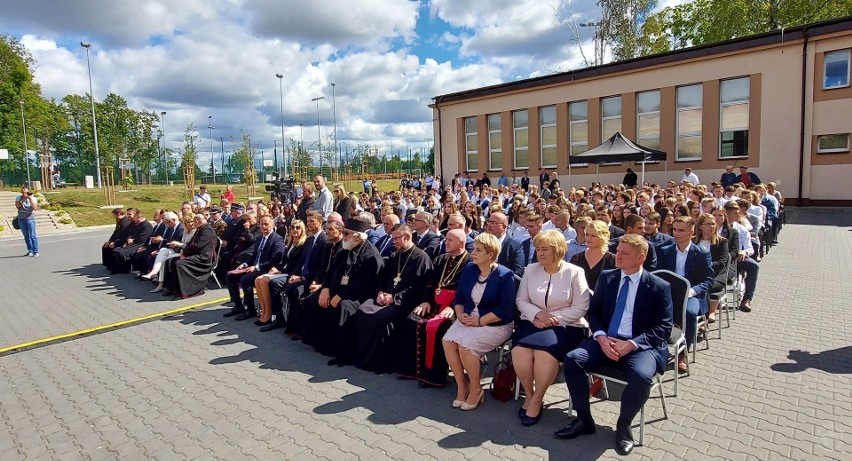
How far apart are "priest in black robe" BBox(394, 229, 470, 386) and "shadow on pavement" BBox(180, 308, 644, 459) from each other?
5.7 inches

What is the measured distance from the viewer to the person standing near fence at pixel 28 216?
13.8 metres

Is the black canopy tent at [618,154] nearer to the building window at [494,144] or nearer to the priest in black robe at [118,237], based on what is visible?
the building window at [494,144]

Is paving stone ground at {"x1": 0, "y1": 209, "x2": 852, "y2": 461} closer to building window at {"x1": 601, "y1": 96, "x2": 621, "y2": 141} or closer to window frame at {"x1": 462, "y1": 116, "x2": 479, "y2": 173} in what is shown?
building window at {"x1": 601, "y1": 96, "x2": 621, "y2": 141}

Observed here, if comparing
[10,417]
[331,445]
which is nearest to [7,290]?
[10,417]

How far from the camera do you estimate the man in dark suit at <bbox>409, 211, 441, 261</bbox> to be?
20.6 ft

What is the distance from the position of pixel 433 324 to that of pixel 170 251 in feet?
23.6

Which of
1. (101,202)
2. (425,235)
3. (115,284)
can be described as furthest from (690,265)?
(101,202)

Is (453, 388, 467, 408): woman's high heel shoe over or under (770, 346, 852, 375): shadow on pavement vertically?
under

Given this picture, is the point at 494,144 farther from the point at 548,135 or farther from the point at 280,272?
the point at 280,272

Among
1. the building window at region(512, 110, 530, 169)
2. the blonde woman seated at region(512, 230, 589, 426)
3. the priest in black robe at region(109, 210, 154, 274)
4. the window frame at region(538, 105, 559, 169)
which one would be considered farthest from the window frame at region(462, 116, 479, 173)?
the blonde woman seated at region(512, 230, 589, 426)

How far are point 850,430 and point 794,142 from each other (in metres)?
17.2

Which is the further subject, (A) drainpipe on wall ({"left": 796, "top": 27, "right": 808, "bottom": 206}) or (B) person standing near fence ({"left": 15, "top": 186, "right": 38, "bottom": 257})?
(A) drainpipe on wall ({"left": 796, "top": 27, "right": 808, "bottom": 206})

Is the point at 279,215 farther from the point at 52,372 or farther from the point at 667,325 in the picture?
the point at 667,325

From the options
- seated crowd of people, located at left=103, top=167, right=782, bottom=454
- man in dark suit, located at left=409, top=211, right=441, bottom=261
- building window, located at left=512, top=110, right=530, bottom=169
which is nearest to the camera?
seated crowd of people, located at left=103, top=167, right=782, bottom=454
